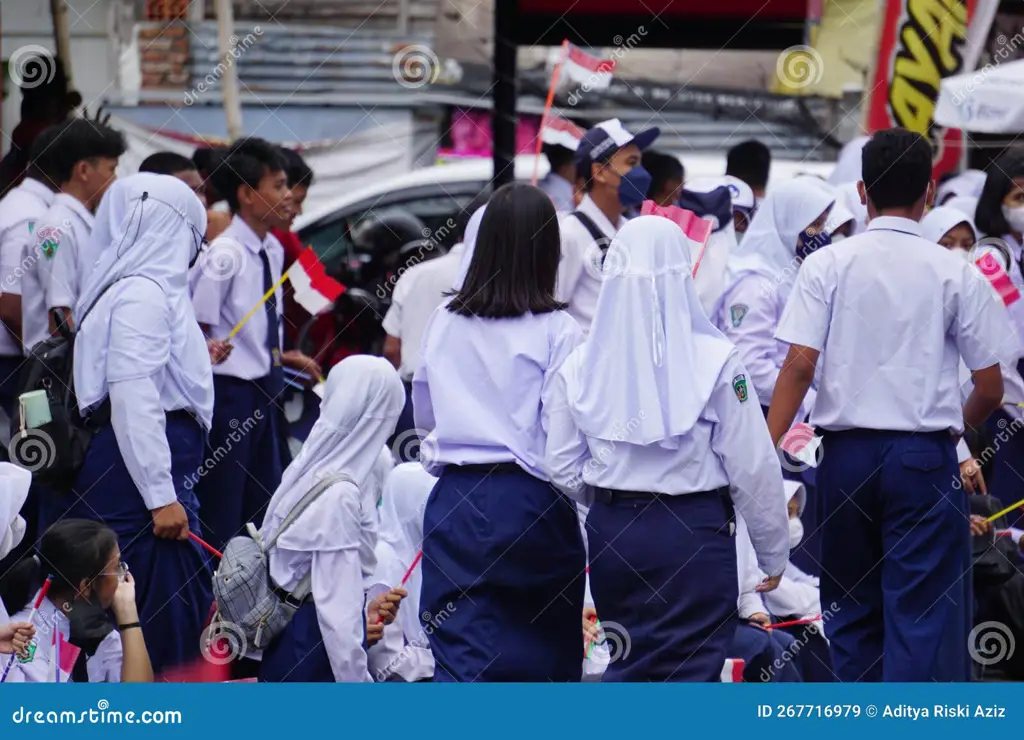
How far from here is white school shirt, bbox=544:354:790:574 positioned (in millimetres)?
3820

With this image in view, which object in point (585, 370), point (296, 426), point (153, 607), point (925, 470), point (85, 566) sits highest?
point (585, 370)

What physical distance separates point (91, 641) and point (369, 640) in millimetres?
741

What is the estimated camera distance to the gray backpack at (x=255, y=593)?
14.0 feet

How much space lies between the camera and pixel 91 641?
4391 millimetres

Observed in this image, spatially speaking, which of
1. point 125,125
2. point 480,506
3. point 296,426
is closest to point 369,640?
point 480,506

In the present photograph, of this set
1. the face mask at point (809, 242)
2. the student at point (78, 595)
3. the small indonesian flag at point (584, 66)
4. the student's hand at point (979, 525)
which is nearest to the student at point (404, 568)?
the student at point (78, 595)

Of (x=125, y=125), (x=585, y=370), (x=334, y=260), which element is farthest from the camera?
(x=125, y=125)

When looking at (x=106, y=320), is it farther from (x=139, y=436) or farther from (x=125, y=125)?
(x=125, y=125)

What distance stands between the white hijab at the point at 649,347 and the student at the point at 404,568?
37.8 inches

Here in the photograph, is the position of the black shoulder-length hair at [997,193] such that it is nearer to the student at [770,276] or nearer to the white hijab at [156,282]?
the student at [770,276]

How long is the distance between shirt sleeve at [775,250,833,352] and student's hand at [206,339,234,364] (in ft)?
7.16

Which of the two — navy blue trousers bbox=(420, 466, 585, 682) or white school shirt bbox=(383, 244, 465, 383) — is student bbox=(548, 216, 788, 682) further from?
white school shirt bbox=(383, 244, 465, 383)

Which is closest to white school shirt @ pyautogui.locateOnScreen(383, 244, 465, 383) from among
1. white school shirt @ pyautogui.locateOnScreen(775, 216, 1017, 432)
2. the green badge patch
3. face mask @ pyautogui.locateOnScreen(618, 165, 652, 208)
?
face mask @ pyautogui.locateOnScreen(618, 165, 652, 208)

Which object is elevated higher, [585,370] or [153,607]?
[585,370]
